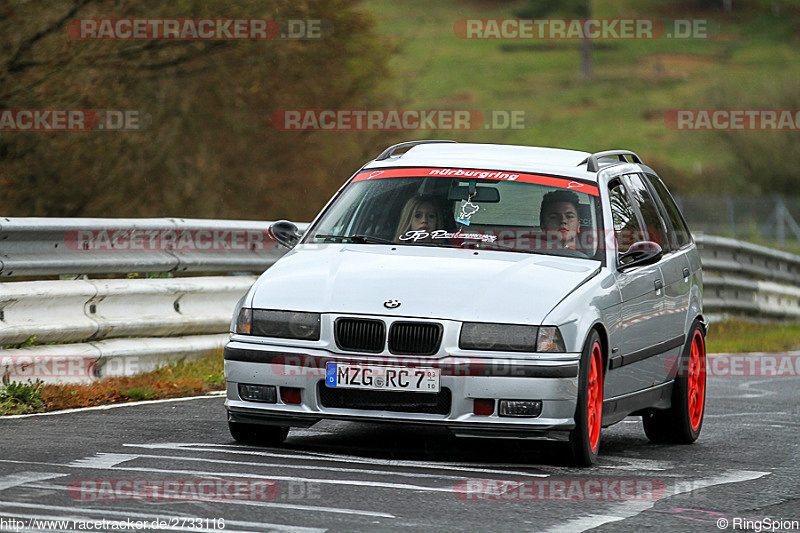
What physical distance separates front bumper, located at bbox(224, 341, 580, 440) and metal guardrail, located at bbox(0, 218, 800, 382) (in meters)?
2.51

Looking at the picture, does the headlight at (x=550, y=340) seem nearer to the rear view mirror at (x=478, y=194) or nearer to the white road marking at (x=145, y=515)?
the rear view mirror at (x=478, y=194)

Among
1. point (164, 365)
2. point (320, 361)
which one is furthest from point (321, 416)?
point (164, 365)

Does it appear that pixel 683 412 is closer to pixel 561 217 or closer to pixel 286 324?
pixel 561 217

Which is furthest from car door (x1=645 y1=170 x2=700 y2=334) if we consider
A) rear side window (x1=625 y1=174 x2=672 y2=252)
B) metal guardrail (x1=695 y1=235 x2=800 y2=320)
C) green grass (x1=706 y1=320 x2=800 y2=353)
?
metal guardrail (x1=695 y1=235 x2=800 y2=320)

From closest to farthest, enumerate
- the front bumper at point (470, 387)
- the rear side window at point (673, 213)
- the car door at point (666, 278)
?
the front bumper at point (470, 387), the car door at point (666, 278), the rear side window at point (673, 213)

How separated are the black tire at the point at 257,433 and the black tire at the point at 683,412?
102 inches

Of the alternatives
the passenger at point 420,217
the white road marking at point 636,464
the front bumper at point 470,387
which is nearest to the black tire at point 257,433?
the front bumper at point 470,387

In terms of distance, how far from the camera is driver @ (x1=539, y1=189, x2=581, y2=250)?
336 inches

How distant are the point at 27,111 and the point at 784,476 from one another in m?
12.0

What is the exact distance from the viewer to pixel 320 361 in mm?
7469

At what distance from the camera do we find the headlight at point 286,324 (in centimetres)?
753

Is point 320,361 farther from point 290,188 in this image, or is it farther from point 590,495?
point 290,188

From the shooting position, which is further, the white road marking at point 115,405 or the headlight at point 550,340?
the white road marking at point 115,405

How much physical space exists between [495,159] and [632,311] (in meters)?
1.29
